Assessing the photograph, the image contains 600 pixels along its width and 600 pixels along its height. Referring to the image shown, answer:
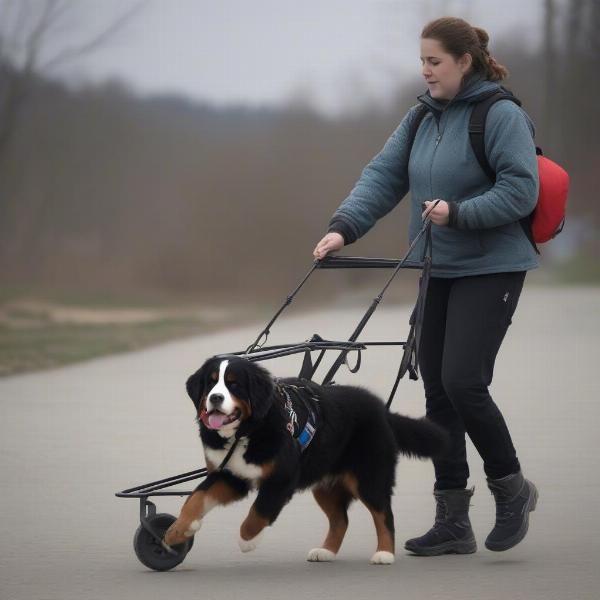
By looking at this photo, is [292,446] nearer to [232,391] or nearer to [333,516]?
[232,391]

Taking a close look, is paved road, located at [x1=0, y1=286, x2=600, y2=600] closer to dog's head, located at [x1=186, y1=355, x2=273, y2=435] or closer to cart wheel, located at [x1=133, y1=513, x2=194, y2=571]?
cart wheel, located at [x1=133, y1=513, x2=194, y2=571]

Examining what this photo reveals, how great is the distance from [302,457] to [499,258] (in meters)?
1.18

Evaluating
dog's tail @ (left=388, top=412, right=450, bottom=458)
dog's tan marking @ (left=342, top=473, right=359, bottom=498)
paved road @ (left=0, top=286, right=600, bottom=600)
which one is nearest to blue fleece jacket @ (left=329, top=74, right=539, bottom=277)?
dog's tail @ (left=388, top=412, right=450, bottom=458)

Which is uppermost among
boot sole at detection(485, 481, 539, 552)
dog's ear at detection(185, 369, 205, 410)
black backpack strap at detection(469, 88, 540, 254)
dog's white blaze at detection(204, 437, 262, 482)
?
black backpack strap at detection(469, 88, 540, 254)

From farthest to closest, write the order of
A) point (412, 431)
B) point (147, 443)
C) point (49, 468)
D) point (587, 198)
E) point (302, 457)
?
point (587, 198) < point (147, 443) < point (49, 468) < point (412, 431) < point (302, 457)

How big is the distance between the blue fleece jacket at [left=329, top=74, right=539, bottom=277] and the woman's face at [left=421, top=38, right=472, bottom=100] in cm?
6

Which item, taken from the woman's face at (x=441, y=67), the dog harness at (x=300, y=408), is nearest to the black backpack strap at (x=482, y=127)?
the woman's face at (x=441, y=67)

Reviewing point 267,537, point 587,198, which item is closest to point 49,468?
point 267,537

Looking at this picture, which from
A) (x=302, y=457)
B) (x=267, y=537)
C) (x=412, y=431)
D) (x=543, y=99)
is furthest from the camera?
(x=543, y=99)

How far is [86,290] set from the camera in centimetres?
2797

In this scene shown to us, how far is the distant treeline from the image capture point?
2791 cm

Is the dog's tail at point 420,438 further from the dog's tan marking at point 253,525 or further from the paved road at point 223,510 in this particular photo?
the dog's tan marking at point 253,525

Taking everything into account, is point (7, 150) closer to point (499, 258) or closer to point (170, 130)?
point (170, 130)

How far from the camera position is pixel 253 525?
18.1 ft
